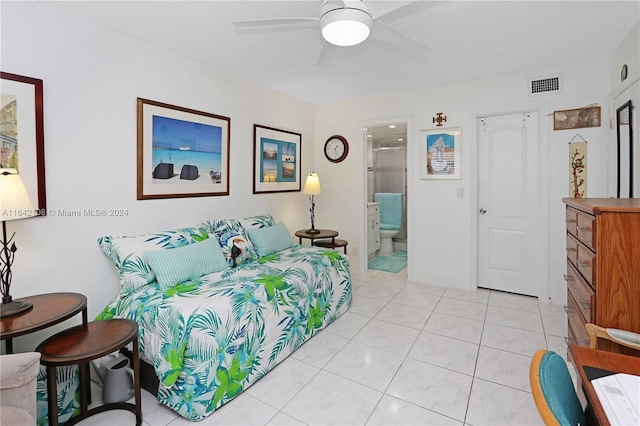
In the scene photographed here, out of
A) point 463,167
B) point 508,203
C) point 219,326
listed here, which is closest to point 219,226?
point 219,326

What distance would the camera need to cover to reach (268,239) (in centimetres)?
321

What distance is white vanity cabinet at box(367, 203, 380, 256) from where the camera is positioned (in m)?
5.07

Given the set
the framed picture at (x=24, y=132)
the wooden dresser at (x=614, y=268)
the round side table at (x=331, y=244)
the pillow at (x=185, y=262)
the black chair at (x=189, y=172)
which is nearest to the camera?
the wooden dresser at (x=614, y=268)

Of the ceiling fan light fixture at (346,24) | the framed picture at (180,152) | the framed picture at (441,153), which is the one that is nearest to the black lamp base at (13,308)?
the framed picture at (180,152)

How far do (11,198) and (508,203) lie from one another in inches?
167

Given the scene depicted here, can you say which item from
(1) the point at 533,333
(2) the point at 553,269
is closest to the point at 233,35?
(1) the point at 533,333

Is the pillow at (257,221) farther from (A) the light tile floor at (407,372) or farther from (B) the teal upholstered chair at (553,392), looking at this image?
(B) the teal upholstered chair at (553,392)

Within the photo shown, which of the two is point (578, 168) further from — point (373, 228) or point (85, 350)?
point (85, 350)

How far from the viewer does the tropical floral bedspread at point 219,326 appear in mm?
1773

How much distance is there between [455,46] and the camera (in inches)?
107

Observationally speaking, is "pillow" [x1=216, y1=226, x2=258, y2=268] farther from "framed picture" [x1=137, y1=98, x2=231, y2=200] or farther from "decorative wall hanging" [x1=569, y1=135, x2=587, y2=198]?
"decorative wall hanging" [x1=569, y1=135, x2=587, y2=198]

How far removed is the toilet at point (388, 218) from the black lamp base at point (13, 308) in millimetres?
4761

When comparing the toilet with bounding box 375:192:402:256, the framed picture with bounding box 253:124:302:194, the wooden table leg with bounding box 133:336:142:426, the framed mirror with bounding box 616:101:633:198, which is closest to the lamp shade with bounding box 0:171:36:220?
the wooden table leg with bounding box 133:336:142:426

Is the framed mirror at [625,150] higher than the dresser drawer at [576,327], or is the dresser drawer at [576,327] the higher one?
the framed mirror at [625,150]
